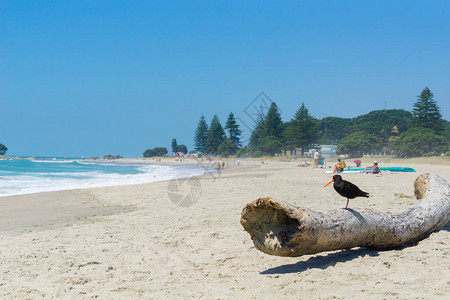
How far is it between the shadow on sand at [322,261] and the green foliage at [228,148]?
74.6 meters

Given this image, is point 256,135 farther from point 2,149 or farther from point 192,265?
point 2,149

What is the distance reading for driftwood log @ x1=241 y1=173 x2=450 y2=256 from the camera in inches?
128

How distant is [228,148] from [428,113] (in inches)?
1609

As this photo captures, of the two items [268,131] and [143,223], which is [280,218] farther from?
[268,131]

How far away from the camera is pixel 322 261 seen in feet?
12.3

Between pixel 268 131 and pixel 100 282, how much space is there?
6830 cm

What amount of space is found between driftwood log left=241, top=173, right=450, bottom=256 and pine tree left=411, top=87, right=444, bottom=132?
193 feet

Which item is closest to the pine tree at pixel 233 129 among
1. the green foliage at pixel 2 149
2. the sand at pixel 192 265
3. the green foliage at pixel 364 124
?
the green foliage at pixel 364 124

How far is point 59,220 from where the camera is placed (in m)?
7.78

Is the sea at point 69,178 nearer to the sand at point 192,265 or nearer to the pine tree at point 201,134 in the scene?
the sand at point 192,265

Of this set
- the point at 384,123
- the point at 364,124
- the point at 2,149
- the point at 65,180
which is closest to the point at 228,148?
the point at 364,124

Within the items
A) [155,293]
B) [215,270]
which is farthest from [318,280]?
[155,293]

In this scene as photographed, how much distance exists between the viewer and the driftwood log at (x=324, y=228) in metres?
3.24

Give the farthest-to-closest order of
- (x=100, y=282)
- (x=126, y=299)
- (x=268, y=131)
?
(x=268, y=131), (x=100, y=282), (x=126, y=299)
